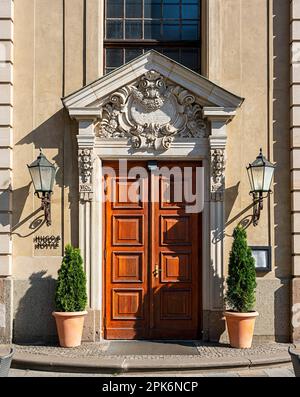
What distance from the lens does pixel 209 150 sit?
10430 mm

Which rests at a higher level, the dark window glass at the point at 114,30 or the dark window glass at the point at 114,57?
the dark window glass at the point at 114,30

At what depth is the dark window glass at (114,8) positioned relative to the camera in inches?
436

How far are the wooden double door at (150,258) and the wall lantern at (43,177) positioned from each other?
3.41 ft

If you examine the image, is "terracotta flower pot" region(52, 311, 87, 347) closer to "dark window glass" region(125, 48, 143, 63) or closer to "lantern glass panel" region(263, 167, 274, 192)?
"lantern glass panel" region(263, 167, 274, 192)

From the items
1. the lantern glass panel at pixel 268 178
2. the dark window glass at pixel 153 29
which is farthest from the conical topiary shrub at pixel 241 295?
the dark window glass at pixel 153 29

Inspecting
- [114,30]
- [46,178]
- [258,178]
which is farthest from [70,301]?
[114,30]

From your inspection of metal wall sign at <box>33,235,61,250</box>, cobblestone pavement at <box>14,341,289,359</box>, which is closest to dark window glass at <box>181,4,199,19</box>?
metal wall sign at <box>33,235,61,250</box>

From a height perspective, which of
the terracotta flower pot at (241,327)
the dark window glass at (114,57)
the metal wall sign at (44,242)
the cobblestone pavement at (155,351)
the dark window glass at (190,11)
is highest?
the dark window glass at (190,11)

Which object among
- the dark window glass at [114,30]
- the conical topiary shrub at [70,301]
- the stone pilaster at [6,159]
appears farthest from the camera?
the dark window glass at [114,30]

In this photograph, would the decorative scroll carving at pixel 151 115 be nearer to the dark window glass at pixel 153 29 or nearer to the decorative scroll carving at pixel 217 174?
the decorative scroll carving at pixel 217 174

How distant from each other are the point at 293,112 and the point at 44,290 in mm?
5256

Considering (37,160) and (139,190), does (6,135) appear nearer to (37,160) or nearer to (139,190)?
(37,160)

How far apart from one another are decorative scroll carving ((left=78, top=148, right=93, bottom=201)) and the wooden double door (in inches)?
15.1

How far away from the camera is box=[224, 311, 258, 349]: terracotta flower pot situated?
31.6ft
